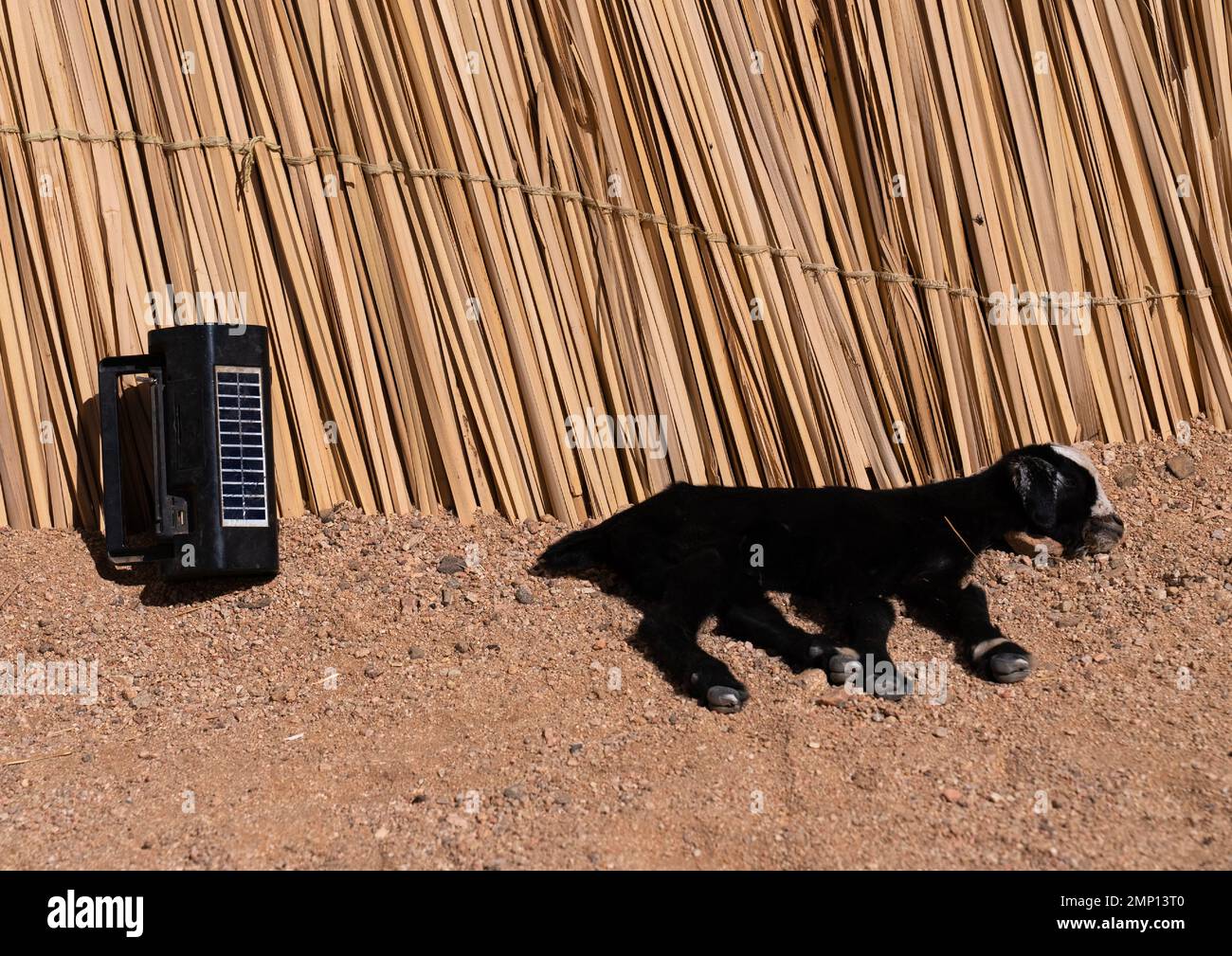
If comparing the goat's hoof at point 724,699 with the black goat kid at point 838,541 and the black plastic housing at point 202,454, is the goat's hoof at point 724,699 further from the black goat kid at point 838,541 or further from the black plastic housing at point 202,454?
the black plastic housing at point 202,454

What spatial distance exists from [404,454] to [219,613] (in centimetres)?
84

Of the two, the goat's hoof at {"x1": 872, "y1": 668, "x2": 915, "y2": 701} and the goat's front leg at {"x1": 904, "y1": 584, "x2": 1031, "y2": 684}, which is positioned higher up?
the goat's front leg at {"x1": 904, "y1": 584, "x2": 1031, "y2": 684}

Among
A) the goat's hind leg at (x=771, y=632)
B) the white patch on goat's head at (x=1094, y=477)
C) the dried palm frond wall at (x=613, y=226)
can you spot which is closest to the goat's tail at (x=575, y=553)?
the dried palm frond wall at (x=613, y=226)

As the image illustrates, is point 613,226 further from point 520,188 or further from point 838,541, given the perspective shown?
point 838,541

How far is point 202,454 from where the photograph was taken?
13.4 feet

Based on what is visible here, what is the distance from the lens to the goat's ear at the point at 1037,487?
13.6ft

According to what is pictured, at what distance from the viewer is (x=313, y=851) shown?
299 cm

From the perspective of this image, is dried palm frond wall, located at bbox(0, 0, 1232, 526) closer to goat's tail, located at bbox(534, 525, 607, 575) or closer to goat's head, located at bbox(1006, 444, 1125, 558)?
goat's tail, located at bbox(534, 525, 607, 575)

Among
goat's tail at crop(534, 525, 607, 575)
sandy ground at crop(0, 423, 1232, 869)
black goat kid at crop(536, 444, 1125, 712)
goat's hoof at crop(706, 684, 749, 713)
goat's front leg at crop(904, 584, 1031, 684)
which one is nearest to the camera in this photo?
sandy ground at crop(0, 423, 1232, 869)

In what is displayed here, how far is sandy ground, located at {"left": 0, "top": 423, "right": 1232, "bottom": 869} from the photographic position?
299 cm

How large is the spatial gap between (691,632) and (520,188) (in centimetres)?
170

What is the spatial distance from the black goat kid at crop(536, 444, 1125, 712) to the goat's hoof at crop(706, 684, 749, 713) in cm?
43

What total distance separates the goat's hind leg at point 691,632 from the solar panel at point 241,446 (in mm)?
1363

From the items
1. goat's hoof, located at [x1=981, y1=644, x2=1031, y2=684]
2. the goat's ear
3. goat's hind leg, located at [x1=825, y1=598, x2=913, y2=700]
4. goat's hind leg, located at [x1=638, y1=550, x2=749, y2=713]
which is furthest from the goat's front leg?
goat's hind leg, located at [x1=638, y1=550, x2=749, y2=713]
